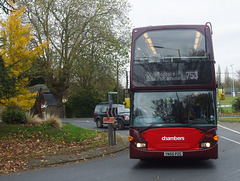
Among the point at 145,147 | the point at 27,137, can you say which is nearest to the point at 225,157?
the point at 145,147

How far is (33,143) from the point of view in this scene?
47.9 ft

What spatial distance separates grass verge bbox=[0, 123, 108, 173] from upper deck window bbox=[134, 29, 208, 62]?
190 inches

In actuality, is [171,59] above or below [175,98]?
above

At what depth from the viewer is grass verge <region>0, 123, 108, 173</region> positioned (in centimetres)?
1113

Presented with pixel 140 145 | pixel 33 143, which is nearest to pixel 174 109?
pixel 140 145

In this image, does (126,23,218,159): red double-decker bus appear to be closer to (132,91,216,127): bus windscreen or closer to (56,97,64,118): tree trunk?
(132,91,216,127): bus windscreen

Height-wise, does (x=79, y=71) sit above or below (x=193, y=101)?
above

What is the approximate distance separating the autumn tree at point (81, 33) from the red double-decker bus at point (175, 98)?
2606cm

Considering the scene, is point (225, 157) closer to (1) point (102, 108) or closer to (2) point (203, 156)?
(2) point (203, 156)

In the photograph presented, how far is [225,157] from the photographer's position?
11133mm

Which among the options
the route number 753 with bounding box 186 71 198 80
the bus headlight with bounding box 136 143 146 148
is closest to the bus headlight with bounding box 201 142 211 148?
the bus headlight with bounding box 136 143 146 148

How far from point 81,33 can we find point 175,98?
2900cm

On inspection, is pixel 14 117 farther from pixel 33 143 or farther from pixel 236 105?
pixel 236 105

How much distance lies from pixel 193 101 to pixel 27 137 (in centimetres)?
859
